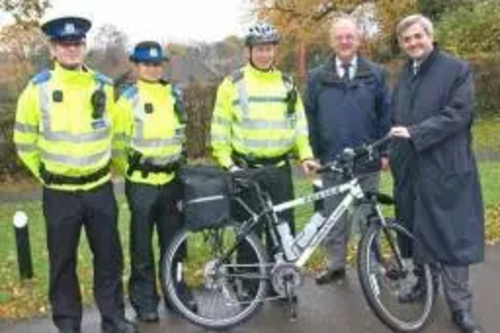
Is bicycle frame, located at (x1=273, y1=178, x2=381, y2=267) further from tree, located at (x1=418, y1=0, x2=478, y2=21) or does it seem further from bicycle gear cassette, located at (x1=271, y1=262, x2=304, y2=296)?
tree, located at (x1=418, y1=0, x2=478, y2=21)

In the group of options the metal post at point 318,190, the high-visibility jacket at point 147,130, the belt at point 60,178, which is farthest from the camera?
the metal post at point 318,190

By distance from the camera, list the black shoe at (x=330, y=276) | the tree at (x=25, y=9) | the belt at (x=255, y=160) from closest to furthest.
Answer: the belt at (x=255, y=160) < the black shoe at (x=330, y=276) < the tree at (x=25, y=9)

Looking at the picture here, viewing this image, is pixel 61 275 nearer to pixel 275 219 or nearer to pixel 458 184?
pixel 275 219

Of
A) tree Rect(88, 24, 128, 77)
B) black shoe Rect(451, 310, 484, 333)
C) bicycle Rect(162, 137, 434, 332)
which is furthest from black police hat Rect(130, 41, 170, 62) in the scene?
tree Rect(88, 24, 128, 77)

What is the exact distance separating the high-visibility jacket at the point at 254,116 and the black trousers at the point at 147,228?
0.52m

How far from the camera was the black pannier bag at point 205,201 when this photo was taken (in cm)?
657

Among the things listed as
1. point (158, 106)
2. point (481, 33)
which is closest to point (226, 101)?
point (158, 106)

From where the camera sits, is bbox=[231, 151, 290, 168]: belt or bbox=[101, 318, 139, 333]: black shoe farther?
bbox=[231, 151, 290, 168]: belt

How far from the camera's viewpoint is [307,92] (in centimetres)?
758

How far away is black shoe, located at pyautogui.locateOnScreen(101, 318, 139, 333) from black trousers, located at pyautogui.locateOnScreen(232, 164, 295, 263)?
92 cm

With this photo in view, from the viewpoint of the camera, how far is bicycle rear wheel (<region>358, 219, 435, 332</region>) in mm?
6348

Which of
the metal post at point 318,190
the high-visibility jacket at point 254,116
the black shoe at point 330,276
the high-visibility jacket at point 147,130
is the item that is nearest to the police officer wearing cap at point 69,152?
the high-visibility jacket at point 147,130

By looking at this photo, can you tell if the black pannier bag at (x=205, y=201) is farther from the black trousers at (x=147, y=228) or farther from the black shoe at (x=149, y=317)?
the black shoe at (x=149, y=317)

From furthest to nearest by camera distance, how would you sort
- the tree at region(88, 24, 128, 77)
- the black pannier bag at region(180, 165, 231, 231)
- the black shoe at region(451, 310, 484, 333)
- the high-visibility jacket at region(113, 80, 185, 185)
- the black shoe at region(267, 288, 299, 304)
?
1. the tree at region(88, 24, 128, 77)
2. the black shoe at region(267, 288, 299, 304)
3. the black pannier bag at region(180, 165, 231, 231)
4. the high-visibility jacket at region(113, 80, 185, 185)
5. the black shoe at region(451, 310, 484, 333)
